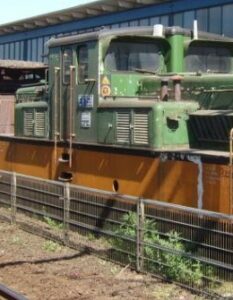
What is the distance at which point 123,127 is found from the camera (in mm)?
8758

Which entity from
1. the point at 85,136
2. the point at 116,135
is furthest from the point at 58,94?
the point at 116,135

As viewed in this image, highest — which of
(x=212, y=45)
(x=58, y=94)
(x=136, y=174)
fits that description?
(x=212, y=45)

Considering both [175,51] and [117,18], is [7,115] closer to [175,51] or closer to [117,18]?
[175,51]

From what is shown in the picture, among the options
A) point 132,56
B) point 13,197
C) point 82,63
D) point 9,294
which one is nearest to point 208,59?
point 132,56

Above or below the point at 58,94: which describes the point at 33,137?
below

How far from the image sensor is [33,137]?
35.7 feet

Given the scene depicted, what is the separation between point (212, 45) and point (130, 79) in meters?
1.42

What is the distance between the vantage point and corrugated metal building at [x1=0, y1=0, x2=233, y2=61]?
31609 millimetres

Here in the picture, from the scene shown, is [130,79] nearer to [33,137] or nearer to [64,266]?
[33,137]

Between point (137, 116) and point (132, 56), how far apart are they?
142 centimetres

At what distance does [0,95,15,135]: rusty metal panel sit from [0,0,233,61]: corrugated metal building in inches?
509

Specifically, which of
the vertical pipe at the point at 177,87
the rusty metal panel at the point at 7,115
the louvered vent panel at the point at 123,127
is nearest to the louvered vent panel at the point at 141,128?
the louvered vent panel at the point at 123,127

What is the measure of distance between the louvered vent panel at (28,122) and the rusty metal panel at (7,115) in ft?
5.36

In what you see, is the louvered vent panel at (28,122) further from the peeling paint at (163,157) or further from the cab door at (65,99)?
the peeling paint at (163,157)
